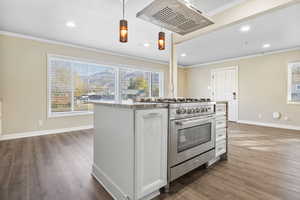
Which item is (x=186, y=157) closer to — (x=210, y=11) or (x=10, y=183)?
(x=10, y=183)

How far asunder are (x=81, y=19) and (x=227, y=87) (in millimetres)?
5686

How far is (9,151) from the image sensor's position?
2734 mm

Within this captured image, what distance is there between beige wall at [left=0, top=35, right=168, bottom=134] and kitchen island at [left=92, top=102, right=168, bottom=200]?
10.5ft

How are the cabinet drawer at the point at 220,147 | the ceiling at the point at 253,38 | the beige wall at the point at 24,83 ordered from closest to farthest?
the cabinet drawer at the point at 220,147, the ceiling at the point at 253,38, the beige wall at the point at 24,83

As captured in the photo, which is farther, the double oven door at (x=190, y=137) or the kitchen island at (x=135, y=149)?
the double oven door at (x=190, y=137)

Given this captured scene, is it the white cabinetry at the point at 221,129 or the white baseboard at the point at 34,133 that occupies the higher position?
the white cabinetry at the point at 221,129

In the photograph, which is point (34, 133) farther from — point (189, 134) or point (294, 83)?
point (294, 83)

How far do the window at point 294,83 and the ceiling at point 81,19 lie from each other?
393 cm

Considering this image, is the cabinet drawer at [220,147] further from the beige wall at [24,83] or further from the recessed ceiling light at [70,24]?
the beige wall at [24,83]

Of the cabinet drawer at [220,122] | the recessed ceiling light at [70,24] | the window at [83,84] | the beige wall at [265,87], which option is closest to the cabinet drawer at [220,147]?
the cabinet drawer at [220,122]

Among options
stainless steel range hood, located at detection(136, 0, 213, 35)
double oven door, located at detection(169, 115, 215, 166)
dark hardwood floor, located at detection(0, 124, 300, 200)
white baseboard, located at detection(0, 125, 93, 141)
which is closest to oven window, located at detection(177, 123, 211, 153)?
double oven door, located at detection(169, 115, 215, 166)

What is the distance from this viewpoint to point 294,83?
4.67 metres

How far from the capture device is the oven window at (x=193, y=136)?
5.66ft

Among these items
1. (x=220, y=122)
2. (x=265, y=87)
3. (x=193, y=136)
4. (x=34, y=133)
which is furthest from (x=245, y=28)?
(x=34, y=133)
